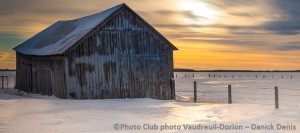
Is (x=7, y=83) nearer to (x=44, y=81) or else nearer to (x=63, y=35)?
(x=63, y=35)

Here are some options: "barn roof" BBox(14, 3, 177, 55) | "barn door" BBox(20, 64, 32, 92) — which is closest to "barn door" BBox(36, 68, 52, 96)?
"barn roof" BBox(14, 3, 177, 55)

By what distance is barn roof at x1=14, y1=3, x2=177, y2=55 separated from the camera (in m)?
27.3

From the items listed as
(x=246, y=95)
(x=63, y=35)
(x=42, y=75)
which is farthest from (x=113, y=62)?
(x=246, y=95)

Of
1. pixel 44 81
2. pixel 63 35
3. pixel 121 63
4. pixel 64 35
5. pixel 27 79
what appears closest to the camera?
pixel 121 63

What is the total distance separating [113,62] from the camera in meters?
27.5

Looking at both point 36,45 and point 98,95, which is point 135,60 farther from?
point 36,45

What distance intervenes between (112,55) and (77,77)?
282cm

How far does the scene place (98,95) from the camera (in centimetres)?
2683

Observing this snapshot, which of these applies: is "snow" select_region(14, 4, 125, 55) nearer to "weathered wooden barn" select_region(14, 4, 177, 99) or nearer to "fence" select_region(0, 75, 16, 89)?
"weathered wooden barn" select_region(14, 4, 177, 99)

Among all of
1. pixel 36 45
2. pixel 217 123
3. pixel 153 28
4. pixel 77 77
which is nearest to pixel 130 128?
pixel 217 123

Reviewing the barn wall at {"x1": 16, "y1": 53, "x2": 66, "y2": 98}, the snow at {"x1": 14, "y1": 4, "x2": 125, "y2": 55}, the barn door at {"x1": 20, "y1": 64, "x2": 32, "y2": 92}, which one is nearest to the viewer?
the barn wall at {"x1": 16, "y1": 53, "x2": 66, "y2": 98}

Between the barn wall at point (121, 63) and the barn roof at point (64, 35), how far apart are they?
613 millimetres

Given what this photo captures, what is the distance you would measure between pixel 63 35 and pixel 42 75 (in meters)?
3.96

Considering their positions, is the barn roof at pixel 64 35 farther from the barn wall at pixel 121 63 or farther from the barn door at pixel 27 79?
the barn door at pixel 27 79
